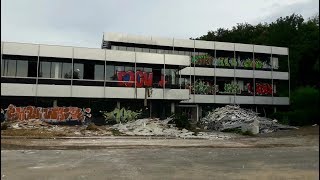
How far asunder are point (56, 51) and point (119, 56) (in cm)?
784

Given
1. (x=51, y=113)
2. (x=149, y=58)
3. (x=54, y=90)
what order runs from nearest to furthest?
(x=51, y=113)
(x=54, y=90)
(x=149, y=58)

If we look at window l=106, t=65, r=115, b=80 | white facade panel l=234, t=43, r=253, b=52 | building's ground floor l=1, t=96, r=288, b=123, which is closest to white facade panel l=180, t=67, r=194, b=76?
white facade panel l=234, t=43, r=253, b=52

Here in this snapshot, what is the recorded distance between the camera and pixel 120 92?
49.8m

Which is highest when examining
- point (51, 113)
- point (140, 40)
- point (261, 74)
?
point (140, 40)

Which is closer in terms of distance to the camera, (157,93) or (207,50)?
(157,93)

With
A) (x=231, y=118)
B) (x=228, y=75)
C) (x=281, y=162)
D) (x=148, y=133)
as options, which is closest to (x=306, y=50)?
(x=281, y=162)

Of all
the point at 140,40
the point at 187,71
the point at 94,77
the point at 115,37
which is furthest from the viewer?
the point at 140,40

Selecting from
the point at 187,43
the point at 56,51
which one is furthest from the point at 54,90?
the point at 187,43

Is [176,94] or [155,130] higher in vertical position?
[176,94]

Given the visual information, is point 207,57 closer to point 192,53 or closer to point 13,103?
point 192,53

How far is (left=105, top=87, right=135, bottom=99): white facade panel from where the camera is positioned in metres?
49.5

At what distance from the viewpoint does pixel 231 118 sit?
153ft

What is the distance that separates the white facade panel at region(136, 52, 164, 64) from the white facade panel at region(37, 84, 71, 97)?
9.73 meters

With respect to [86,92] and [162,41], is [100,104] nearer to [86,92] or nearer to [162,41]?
[86,92]
